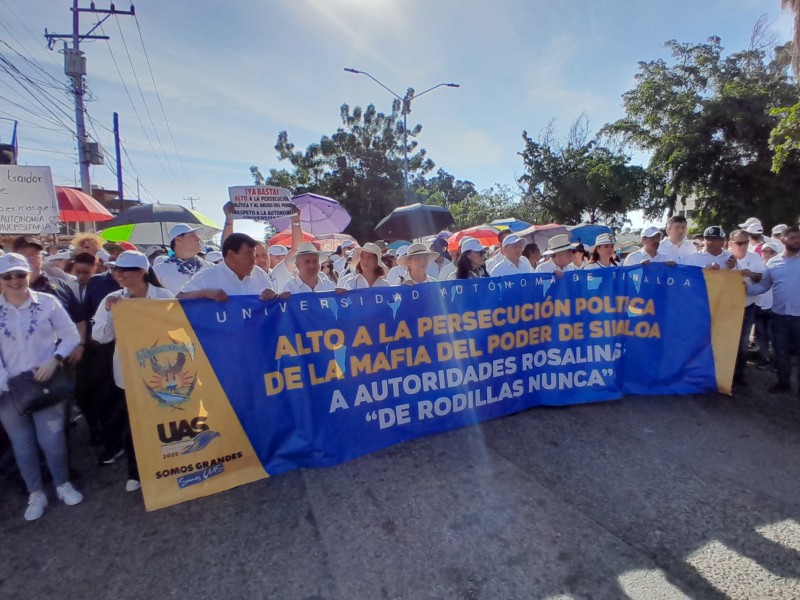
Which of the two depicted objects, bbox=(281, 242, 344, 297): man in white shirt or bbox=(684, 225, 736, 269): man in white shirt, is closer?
bbox=(281, 242, 344, 297): man in white shirt

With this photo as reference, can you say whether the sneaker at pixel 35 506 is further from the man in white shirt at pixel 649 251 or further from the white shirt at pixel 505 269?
the man in white shirt at pixel 649 251

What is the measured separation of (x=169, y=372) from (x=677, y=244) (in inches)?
218

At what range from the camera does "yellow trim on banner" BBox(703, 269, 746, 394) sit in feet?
15.3

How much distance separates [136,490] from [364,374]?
184 centimetres

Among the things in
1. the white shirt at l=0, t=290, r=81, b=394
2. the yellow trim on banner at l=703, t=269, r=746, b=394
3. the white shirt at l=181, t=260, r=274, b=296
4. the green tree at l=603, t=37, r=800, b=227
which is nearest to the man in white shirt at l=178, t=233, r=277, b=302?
the white shirt at l=181, t=260, r=274, b=296

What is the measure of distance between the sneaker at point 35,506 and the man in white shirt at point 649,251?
5.63 metres

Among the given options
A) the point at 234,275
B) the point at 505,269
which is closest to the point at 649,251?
the point at 505,269

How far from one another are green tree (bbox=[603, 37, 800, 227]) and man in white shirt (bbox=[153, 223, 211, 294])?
23.5 m

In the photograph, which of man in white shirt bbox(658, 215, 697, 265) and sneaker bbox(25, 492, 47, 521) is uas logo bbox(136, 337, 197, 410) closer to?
sneaker bbox(25, 492, 47, 521)

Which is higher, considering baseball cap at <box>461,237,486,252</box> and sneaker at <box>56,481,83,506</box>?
baseball cap at <box>461,237,486,252</box>

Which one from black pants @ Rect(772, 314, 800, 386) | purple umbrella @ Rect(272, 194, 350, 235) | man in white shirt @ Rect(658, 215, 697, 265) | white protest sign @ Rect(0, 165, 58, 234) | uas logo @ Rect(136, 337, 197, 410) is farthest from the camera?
purple umbrella @ Rect(272, 194, 350, 235)

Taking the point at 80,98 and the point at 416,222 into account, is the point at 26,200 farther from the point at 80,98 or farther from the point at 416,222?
the point at 80,98

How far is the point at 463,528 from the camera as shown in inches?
111

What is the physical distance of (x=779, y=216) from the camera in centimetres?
2112
